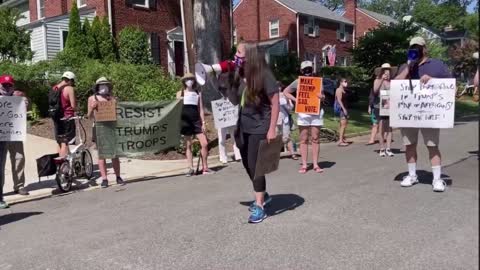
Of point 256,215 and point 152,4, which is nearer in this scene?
point 256,215

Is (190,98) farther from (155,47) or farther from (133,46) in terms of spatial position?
(155,47)

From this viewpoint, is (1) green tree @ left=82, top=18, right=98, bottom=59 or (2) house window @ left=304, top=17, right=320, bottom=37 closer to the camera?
(1) green tree @ left=82, top=18, right=98, bottom=59

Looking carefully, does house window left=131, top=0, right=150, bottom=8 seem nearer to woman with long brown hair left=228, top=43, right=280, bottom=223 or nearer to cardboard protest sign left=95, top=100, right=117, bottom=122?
cardboard protest sign left=95, top=100, right=117, bottom=122

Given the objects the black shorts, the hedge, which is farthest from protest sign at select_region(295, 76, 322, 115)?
the hedge

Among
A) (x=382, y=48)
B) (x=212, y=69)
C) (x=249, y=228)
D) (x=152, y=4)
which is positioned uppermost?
(x=152, y=4)

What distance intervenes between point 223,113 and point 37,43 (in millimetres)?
17352

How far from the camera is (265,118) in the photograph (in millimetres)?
5797

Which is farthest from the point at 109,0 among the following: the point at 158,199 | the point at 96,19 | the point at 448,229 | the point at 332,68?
the point at 448,229

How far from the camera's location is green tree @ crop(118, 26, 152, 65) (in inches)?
934

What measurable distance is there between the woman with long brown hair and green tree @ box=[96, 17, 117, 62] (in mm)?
18238

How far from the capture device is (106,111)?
8.90 metres

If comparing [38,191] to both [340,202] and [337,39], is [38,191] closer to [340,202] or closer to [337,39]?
[340,202]

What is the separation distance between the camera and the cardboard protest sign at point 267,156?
225 inches

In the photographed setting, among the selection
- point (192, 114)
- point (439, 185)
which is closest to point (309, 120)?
point (192, 114)
